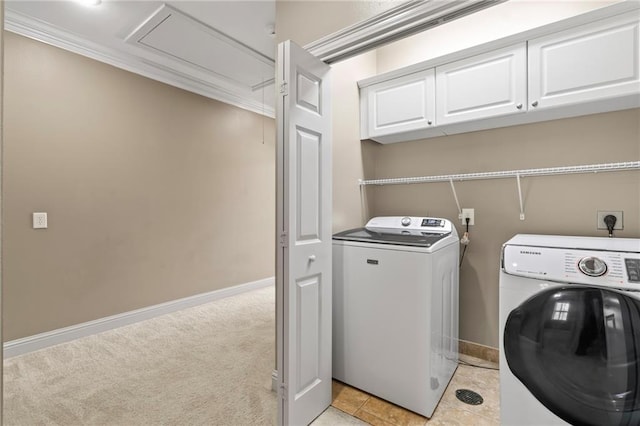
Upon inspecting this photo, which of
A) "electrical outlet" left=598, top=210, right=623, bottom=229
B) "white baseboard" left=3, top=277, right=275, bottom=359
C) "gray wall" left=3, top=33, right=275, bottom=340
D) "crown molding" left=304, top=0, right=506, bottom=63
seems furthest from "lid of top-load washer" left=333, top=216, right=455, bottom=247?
"white baseboard" left=3, top=277, right=275, bottom=359

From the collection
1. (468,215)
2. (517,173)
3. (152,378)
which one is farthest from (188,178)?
(517,173)

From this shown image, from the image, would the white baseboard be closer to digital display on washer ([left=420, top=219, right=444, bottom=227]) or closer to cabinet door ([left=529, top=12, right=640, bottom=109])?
digital display on washer ([left=420, top=219, right=444, bottom=227])

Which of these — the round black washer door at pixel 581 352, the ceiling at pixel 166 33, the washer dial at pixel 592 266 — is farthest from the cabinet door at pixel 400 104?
the round black washer door at pixel 581 352

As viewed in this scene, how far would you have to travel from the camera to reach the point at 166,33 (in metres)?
2.62

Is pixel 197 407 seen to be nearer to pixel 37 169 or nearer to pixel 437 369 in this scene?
pixel 437 369

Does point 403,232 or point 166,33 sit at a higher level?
point 166,33

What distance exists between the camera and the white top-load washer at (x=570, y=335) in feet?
3.57

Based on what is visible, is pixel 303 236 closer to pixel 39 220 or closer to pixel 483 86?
pixel 483 86

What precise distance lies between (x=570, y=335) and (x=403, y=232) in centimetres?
118

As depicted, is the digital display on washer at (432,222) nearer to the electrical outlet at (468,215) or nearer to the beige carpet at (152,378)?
the electrical outlet at (468,215)

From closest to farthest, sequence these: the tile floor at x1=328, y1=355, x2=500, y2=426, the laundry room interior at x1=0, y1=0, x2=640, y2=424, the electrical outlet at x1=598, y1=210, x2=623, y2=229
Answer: the tile floor at x1=328, y1=355, x2=500, y2=426 → the electrical outlet at x1=598, y1=210, x2=623, y2=229 → the laundry room interior at x1=0, y1=0, x2=640, y2=424

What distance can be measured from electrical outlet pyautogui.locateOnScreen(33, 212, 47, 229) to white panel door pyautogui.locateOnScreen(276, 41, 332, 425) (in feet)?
7.32

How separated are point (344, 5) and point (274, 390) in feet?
7.47

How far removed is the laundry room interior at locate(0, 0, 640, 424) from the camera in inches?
74.7
